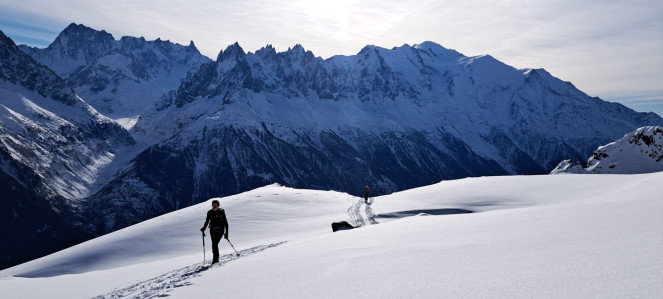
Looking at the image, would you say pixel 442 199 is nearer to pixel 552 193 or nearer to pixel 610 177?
pixel 552 193

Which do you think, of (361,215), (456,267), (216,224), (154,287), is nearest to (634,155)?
(361,215)

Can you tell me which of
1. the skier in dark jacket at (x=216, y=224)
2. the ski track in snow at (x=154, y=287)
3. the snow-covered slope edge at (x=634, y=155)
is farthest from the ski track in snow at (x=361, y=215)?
the snow-covered slope edge at (x=634, y=155)

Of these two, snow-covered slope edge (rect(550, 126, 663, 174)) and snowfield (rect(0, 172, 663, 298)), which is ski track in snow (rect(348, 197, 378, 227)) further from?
snow-covered slope edge (rect(550, 126, 663, 174))

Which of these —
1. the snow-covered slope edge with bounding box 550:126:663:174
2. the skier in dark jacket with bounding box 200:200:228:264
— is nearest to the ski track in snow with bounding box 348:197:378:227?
the skier in dark jacket with bounding box 200:200:228:264

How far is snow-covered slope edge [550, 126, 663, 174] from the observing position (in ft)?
300

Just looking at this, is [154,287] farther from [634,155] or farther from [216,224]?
[634,155]

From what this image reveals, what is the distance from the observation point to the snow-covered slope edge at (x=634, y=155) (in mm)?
91312

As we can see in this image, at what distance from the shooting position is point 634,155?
9425 cm

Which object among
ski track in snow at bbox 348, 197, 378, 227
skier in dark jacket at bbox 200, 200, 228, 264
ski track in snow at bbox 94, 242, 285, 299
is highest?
skier in dark jacket at bbox 200, 200, 228, 264

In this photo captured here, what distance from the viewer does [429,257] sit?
36.7 ft

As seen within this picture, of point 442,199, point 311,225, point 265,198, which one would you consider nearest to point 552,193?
point 442,199

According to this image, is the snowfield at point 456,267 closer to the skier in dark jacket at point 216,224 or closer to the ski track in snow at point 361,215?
the skier in dark jacket at point 216,224

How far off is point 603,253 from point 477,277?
243cm

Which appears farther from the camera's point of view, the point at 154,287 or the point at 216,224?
the point at 216,224
